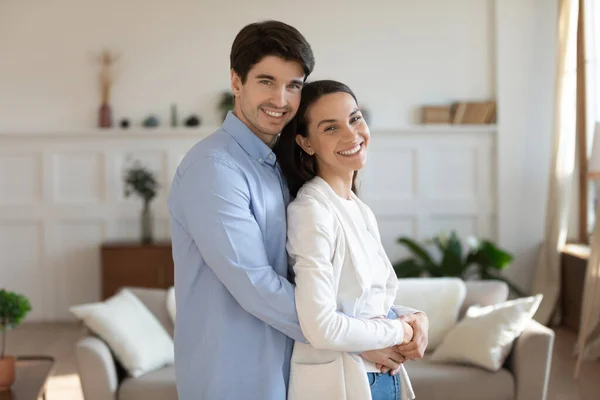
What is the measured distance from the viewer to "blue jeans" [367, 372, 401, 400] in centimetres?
181

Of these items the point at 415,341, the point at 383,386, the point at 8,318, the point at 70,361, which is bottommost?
the point at 70,361

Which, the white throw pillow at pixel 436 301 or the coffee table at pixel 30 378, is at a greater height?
the white throw pillow at pixel 436 301

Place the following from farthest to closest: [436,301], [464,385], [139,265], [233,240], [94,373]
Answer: [139,265] < [436,301] < [464,385] < [94,373] < [233,240]

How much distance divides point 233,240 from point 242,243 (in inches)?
0.8

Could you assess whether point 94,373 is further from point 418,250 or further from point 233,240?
point 418,250

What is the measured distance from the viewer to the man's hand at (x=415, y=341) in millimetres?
1807

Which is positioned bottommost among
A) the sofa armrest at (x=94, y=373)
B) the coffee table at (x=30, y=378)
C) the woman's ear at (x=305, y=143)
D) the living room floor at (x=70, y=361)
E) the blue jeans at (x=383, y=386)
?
the living room floor at (x=70, y=361)

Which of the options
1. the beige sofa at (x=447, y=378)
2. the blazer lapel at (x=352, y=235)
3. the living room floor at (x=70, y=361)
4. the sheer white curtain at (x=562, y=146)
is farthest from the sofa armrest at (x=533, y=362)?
the sheer white curtain at (x=562, y=146)

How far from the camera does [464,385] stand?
367 cm

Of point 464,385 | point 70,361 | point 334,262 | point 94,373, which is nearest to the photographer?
point 334,262

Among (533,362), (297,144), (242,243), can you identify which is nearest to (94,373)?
(533,362)

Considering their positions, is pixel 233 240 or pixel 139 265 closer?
pixel 233 240

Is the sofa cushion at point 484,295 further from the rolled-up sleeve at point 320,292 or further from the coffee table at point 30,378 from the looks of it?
the rolled-up sleeve at point 320,292

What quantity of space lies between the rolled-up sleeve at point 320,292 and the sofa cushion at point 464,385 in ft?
6.64
